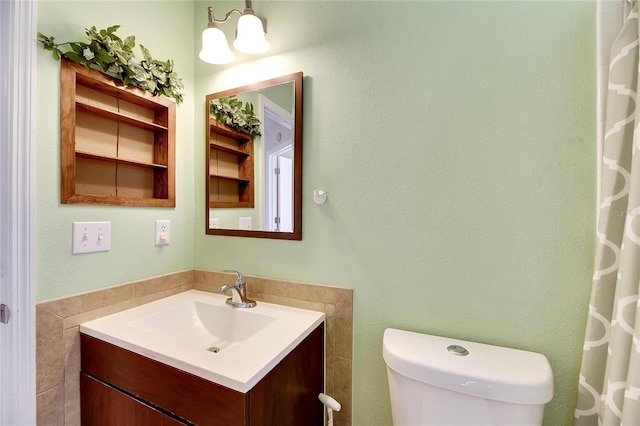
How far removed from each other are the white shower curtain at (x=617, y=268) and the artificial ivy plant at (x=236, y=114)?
→ 1128 mm

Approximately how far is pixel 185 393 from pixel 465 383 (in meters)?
0.72

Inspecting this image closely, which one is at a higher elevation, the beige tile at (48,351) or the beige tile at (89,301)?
the beige tile at (89,301)

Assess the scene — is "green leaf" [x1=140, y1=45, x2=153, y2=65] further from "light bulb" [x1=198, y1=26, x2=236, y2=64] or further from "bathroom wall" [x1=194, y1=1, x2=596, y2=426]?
"bathroom wall" [x1=194, y1=1, x2=596, y2=426]

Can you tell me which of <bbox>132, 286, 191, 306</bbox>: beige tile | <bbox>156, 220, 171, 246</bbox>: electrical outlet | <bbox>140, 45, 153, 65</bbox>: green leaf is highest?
<bbox>140, 45, 153, 65</bbox>: green leaf

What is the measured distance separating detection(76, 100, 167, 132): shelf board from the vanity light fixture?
36 cm

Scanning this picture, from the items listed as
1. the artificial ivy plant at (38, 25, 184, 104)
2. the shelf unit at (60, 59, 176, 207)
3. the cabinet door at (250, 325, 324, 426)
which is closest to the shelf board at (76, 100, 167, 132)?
the shelf unit at (60, 59, 176, 207)

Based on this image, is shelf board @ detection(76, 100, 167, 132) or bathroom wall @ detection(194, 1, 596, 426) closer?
bathroom wall @ detection(194, 1, 596, 426)

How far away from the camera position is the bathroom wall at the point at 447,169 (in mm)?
753

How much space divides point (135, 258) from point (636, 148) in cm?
159

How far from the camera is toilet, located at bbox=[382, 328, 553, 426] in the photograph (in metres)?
0.65

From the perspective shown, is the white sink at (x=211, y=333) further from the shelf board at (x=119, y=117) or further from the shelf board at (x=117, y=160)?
the shelf board at (x=119, y=117)

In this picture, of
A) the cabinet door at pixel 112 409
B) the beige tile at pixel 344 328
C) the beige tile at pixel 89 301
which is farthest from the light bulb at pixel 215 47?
the cabinet door at pixel 112 409

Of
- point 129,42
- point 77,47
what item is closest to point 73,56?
point 77,47

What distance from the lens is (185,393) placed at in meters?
0.69
